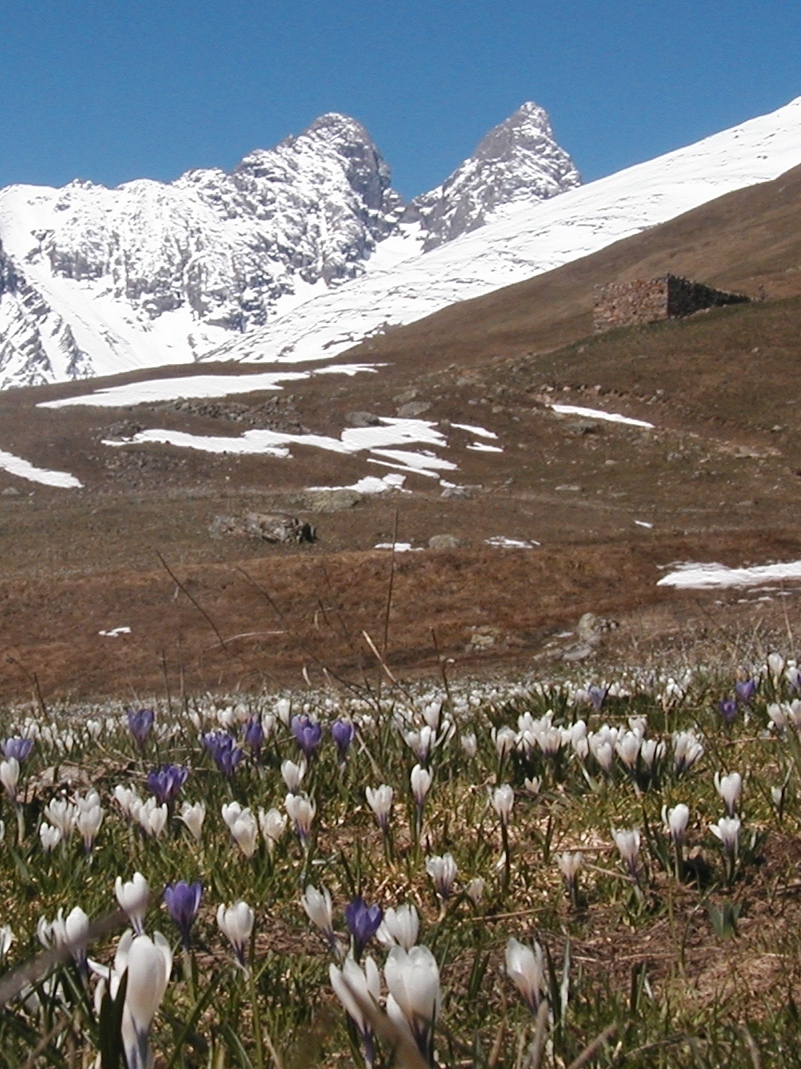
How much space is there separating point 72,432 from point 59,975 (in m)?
48.9

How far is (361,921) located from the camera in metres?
1.97

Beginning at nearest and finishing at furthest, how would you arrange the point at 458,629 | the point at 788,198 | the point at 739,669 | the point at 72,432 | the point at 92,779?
the point at 92,779 < the point at 739,669 < the point at 458,629 < the point at 72,432 < the point at 788,198

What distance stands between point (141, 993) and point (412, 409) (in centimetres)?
5282

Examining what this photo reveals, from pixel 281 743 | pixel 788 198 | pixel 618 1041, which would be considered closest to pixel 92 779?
pixel 281 743

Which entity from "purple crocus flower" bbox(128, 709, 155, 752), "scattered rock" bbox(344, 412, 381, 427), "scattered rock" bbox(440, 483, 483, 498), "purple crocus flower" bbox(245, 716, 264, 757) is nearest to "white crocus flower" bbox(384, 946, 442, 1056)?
"purple crocus flower" bbox(245, 716, 264, 757)

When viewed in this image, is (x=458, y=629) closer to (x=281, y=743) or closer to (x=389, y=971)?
(x=281, y=743)

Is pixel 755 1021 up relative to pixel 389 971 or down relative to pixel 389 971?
down

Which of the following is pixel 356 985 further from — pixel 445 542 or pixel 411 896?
pixel 445 542

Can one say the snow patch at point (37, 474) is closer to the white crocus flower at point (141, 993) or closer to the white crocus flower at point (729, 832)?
the white crocus flower at point (729, 832)

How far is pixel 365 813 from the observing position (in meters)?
4.23

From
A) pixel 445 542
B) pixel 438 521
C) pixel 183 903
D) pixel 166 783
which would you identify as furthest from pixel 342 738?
pixel 438 521

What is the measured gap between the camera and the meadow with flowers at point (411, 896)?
1751 millimetres

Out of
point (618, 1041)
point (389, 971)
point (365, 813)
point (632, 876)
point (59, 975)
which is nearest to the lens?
point (389, 971)

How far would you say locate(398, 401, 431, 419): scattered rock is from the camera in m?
53.2
